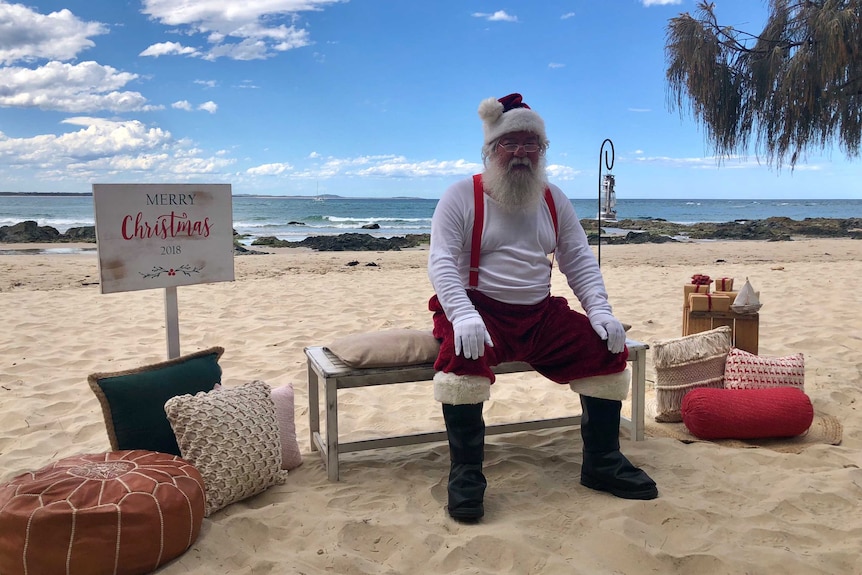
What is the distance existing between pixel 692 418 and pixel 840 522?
910mm

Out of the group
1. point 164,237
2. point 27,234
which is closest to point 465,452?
point 164,237

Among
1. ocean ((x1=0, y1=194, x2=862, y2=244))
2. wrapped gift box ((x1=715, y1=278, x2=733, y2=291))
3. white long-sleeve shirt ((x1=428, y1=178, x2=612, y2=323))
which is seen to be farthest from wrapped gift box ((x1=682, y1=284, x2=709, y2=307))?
ocean ((x1=0, y1=194, x2=862, y2=244))

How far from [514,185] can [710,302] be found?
5.26 ft

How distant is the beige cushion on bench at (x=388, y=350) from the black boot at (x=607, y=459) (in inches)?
27.4

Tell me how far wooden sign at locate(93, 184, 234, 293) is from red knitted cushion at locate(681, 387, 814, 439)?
2438 mm

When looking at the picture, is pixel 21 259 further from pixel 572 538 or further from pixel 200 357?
pixel 572 538

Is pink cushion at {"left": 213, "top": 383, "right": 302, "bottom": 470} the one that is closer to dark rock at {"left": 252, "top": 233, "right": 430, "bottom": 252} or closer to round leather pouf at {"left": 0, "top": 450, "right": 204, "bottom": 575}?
round leather pouf at {"left": 0, "top": 450, "right": 204, "bottom": 575}

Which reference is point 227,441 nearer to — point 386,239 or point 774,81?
point 774,81

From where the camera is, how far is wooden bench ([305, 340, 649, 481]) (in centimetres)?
274

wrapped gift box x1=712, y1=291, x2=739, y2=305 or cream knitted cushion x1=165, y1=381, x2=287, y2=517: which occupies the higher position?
wrapped gift box x1=712, y1=291, x2=739, y2=305

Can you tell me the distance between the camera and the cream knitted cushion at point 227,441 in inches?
98.4

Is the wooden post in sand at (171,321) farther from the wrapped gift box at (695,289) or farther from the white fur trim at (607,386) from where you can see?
the wrapped gift box at (695,289)

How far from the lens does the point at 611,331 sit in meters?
2.72

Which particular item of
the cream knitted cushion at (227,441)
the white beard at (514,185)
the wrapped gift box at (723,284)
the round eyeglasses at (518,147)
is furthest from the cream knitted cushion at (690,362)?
the cream knitted cushion at (227,441)
